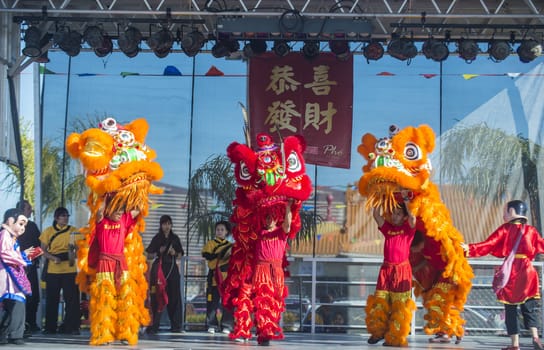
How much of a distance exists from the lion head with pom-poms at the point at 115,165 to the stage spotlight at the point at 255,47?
2.70 metres

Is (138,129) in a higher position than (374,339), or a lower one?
higher

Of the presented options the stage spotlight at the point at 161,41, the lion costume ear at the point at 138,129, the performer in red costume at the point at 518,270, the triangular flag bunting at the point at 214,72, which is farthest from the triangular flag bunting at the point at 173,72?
the performer in red costume at the point at 518,270

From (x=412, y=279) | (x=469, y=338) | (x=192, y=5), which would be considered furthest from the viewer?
(x=192, y=5)

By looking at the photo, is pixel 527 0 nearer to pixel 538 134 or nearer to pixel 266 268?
pixel 538 134

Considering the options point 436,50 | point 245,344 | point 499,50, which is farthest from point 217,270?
point 499,50

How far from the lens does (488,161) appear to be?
36.1 ft

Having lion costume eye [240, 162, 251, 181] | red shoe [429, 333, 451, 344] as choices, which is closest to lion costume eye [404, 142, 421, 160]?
lion costume eye [240, 162, 251, 181]

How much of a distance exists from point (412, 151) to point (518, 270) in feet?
4.73

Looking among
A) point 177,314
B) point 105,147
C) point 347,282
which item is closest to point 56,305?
point 177,314

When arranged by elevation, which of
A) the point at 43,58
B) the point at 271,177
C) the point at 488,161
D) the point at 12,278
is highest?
the point at 43,58

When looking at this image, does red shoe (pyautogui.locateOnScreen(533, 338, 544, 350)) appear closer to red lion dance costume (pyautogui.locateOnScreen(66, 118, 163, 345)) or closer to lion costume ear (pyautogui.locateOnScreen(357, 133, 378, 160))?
lion costume ear (pyautogui.locateOnScreen(357, 133, 378, 160))

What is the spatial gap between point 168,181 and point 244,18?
2.47 m

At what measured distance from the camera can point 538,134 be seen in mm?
10977

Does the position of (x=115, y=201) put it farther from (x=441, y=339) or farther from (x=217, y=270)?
(x=441, y=339)
